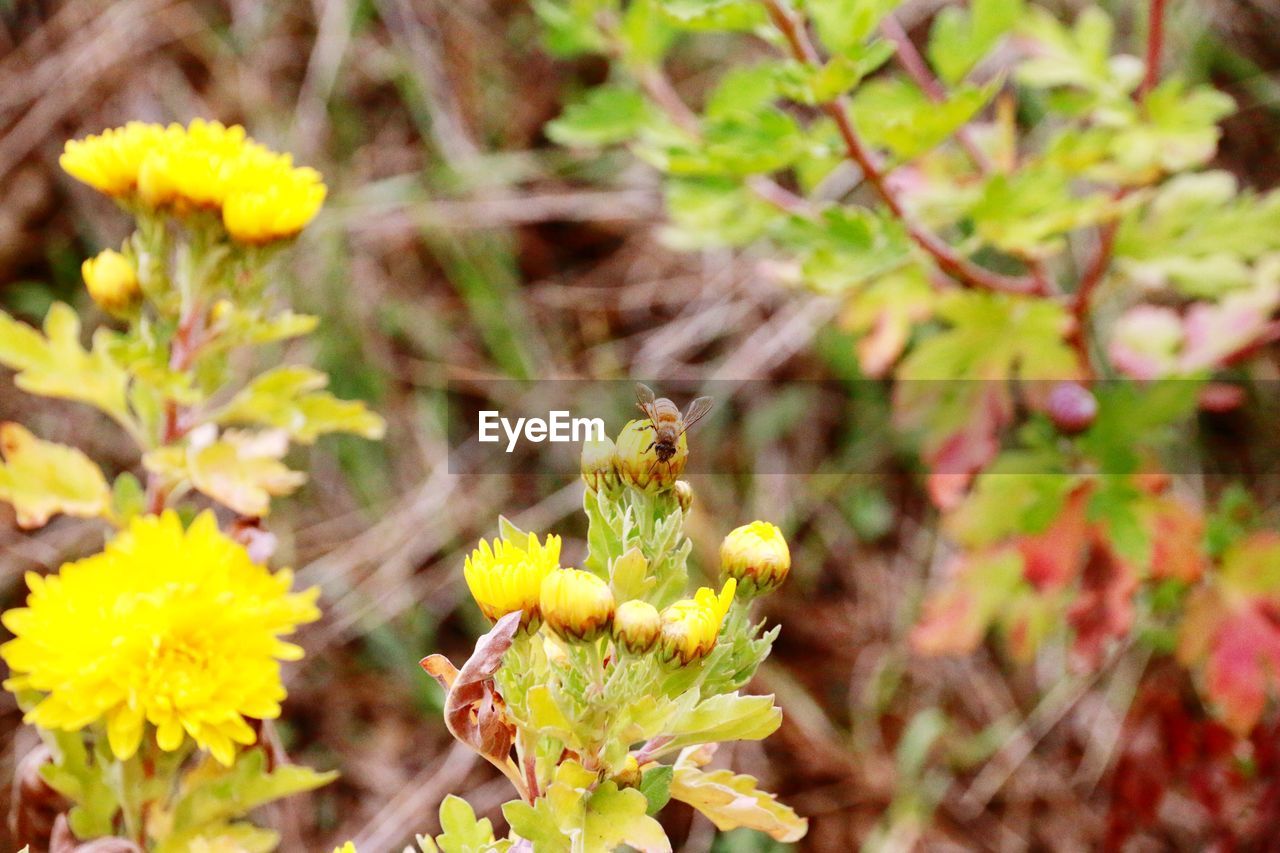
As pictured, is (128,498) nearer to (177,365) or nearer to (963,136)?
(177,365)

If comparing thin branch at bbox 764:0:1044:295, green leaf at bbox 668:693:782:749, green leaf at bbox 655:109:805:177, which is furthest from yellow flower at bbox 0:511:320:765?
thin branch at bbox 764:0:1044:295

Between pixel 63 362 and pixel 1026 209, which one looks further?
pixel 1026 209

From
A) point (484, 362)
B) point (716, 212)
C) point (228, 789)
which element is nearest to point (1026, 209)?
point (716, 212)

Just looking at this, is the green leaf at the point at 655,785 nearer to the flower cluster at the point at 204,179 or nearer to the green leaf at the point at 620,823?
the green leaf at the point at 620,823

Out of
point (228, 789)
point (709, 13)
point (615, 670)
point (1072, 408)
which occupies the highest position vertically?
point (709, 13)

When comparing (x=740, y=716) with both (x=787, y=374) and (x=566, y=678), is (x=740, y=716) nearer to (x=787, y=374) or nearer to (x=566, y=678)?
(x=566, y=678)

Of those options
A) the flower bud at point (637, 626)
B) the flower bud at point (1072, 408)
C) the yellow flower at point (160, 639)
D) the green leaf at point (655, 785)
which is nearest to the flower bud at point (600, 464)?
the flower bud at point (637, 626)

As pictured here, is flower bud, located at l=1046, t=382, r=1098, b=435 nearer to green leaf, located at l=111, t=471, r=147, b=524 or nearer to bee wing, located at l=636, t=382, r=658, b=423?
bee wing, located at l=636, t=382, r=658, b=423
